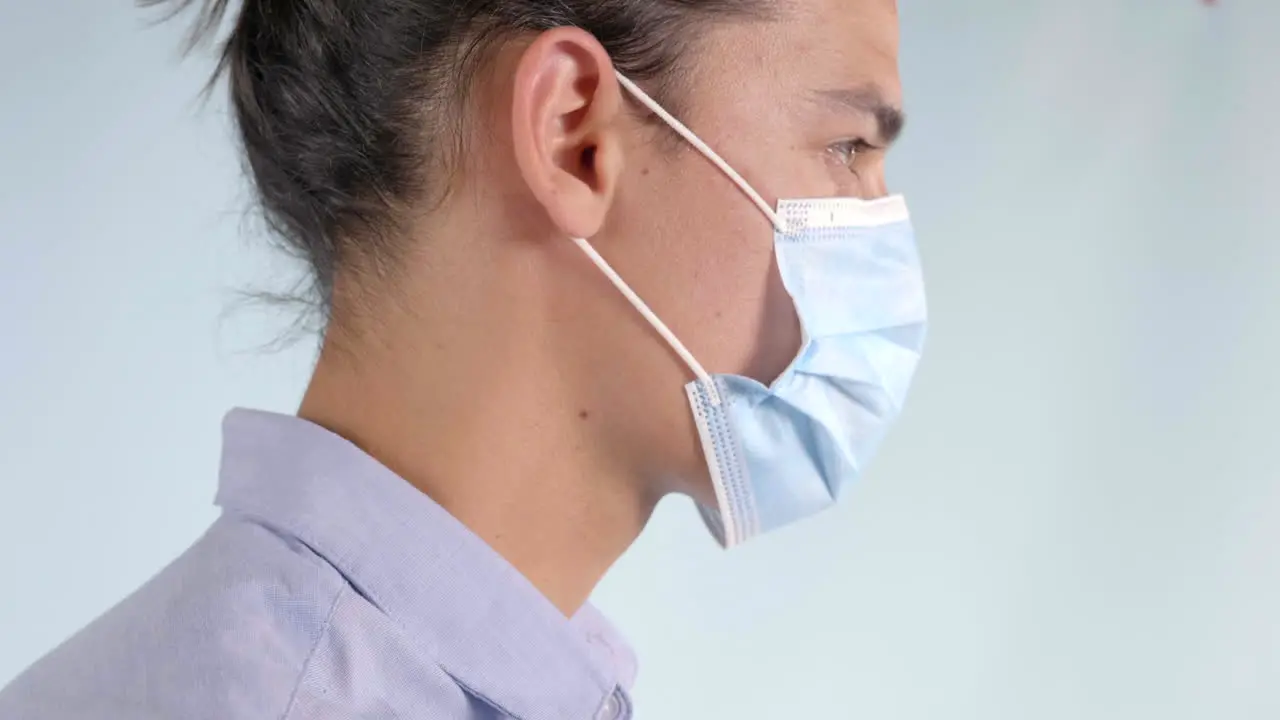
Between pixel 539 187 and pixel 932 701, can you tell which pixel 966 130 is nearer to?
pixel 932 701

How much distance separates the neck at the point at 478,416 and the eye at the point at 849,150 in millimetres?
237

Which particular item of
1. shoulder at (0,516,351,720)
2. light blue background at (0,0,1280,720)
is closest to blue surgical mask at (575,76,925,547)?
shoulder at (0,516,351,720)

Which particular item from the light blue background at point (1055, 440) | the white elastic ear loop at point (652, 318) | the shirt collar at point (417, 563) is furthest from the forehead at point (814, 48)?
the light blue background at point (1055, 440)

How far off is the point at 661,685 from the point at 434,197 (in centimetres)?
85

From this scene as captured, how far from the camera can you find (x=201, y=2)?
3.75ft

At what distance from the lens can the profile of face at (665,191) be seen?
0.68 metres

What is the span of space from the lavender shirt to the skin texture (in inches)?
1.4

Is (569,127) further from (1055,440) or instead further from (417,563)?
(1055,440)

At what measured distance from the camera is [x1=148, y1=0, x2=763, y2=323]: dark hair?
2.27 ft

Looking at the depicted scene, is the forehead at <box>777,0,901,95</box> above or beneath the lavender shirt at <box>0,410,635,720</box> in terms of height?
above

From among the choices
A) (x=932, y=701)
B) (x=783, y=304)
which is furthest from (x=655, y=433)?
(x=932, y=701)

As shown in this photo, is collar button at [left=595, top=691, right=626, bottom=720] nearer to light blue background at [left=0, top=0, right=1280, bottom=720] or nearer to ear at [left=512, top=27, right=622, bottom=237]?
ear at [left=512, top=27, right=622, bottom=237]

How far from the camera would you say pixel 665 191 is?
69 centimetres

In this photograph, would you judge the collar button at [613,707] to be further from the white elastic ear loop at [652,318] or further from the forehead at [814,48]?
the forehead at [814,48]
